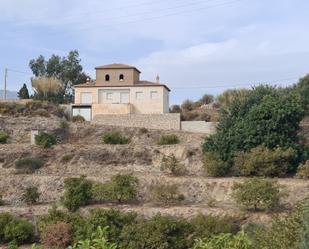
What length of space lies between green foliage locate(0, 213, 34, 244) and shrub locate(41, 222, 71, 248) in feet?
4.25

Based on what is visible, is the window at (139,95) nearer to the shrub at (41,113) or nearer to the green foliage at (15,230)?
the shrub at (41,113)

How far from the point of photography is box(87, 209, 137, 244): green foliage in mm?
23062

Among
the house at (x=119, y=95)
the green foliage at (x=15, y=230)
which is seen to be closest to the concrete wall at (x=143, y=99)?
the house at (x=119, y=95)

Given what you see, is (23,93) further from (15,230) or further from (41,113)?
(15,230)

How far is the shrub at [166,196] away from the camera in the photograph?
94.0 feet

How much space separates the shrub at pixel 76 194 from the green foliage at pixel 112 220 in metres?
3.28

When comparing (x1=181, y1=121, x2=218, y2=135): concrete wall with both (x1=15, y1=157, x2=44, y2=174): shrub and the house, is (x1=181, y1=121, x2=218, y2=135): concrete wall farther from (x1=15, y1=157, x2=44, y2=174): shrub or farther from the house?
(x1=15, y1=157, x2=44, y2=174): shrub

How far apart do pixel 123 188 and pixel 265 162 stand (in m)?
7.44

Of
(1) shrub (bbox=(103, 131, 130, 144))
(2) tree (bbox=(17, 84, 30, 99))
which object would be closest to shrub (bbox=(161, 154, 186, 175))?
(1) shrub (bbox=(103, 131, 130, 144))

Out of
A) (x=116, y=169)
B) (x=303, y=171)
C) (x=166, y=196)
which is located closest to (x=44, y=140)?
(x=116, y=169)

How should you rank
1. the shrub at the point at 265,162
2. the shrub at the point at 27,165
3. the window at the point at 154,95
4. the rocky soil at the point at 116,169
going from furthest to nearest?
the window at the point at 154,95, the shrub at the point at 27,165, the shrub at the point at 265,162, the rocky soil at the point at 116,169

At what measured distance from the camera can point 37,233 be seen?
82.1ft

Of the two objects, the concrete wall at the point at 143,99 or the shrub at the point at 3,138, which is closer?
the shrub at the point at 3,138

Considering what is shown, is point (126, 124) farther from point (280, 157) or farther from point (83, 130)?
point (280, 157)
